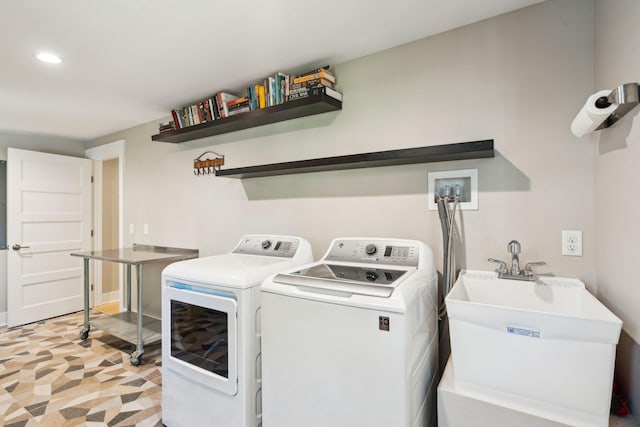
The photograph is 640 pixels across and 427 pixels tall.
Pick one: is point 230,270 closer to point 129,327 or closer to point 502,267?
point 502,267

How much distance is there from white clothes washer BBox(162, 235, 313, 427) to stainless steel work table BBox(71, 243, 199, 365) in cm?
96

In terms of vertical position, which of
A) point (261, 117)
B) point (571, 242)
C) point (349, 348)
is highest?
point (261, 117)

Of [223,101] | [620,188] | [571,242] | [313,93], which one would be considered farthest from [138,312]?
[620,188]

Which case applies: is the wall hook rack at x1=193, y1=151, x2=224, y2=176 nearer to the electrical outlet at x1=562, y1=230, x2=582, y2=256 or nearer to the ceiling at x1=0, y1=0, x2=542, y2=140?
the ceiling at x1=0, y1=0, x2=542, y2=140

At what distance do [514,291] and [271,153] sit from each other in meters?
1.84

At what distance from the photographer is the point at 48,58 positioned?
2145 millimetres

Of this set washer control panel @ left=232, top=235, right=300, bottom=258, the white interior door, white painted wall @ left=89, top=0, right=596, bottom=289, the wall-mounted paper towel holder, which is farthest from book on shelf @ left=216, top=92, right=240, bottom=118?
the white interior door

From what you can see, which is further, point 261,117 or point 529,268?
point 261,117

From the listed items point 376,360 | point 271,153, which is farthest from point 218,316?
point 271,153

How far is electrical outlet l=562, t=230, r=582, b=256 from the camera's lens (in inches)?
62.4

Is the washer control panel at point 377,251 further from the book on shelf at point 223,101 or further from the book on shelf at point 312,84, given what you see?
the book on shelf at point 223,101

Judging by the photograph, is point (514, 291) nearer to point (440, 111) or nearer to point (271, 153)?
point (440, 111)

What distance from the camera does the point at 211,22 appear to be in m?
1.78

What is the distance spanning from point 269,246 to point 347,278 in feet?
2.97
